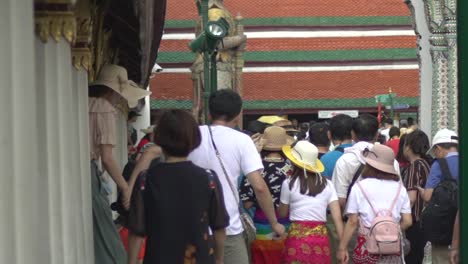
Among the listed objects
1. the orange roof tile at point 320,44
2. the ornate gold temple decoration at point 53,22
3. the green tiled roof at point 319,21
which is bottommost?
the ornate gold temple decoration at point 53,22

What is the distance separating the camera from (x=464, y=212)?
271 cm

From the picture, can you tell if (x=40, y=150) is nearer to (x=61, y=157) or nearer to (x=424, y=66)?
(x=61, y=157)

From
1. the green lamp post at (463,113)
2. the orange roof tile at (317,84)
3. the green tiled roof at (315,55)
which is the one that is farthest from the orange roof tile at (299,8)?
the green lamp post at (463,113)

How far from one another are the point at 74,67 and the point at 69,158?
98 cm

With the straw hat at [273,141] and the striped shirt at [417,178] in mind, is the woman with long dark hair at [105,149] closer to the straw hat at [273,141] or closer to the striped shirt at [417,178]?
the straw hat at [273,141]

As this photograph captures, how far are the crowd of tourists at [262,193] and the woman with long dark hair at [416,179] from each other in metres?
0.01

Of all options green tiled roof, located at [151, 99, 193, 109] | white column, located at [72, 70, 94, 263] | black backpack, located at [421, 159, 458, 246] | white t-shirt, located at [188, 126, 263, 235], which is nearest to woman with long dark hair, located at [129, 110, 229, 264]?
white t-shirt, located at [188, 126, 263, 235]

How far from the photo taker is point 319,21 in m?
37.5

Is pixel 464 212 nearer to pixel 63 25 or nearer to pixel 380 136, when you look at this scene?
pixel 63 25

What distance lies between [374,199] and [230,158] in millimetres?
1540

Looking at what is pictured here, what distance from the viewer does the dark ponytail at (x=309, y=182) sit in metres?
7.70

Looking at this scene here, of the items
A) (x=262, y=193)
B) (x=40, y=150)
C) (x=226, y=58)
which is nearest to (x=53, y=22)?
(x=40, y=150)

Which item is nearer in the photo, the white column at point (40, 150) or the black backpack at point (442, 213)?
the white column at point (40, 150)

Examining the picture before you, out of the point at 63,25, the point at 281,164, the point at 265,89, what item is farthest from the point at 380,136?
the point at 265,89
